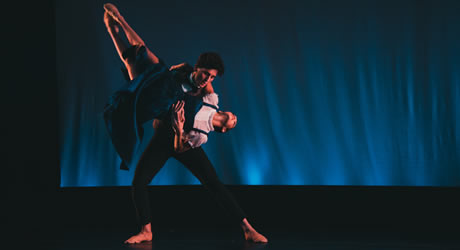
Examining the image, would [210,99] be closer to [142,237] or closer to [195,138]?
[195,138]

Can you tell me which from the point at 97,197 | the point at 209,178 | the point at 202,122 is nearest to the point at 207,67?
the point at 202,122

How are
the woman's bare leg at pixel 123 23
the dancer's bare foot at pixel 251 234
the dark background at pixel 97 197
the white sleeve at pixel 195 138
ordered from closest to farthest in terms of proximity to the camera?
the woman's bare leg at pixel 123 23 → the white sleeve at pixel 195 138 → the dancer's bare foot at pixel 251 234 → the dark background at pixel 97 197

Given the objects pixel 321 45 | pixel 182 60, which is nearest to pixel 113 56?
pixel 182 60

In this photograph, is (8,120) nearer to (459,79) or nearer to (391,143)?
(391,143)

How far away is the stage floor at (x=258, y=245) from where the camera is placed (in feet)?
8.91

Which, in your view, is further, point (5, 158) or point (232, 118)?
point (5, 158)

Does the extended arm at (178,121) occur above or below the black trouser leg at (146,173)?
above

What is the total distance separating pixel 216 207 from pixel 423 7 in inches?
90.0

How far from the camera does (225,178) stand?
3.80 meters

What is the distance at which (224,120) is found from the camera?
2.65 meters

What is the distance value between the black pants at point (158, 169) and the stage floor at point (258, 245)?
0.22m

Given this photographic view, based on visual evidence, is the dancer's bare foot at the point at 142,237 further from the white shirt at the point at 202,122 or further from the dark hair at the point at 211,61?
the dark hair at the point at 211,61

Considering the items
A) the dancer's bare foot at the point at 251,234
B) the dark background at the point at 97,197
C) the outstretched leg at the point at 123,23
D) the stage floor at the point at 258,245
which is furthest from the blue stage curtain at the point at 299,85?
the outstretched leg at the point at 123,23

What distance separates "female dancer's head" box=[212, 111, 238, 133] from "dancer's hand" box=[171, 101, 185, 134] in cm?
19
